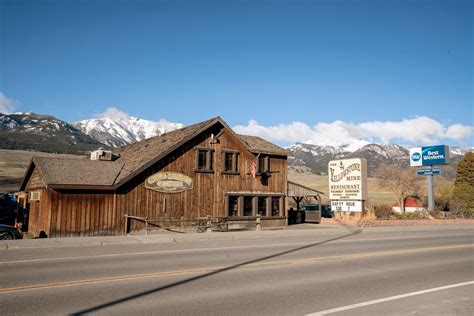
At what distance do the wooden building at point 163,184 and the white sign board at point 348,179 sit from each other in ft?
20.8

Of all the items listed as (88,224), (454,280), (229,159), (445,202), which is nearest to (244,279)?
(454,280)

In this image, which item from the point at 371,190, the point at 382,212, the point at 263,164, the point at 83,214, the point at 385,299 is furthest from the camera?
the point at 371,190

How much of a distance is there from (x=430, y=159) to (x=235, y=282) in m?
42.2

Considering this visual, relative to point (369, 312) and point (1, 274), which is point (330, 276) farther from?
point (1, 274)

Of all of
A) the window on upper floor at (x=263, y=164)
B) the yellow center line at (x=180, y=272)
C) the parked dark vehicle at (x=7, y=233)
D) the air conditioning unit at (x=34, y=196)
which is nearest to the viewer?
the yellow center line at (x=180, y=272)

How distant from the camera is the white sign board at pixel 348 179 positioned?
3388 cm

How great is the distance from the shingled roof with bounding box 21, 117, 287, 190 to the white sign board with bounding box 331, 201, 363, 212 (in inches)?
345

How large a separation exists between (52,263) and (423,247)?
46.2 feet

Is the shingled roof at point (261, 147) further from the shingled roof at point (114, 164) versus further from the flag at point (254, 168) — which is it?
the flag at point (254, 168)

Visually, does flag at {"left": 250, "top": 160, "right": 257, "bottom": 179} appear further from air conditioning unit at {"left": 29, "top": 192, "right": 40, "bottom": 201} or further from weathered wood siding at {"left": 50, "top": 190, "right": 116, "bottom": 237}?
air conditioning unit at {"left": 29, "top": 192, "right": 40, "bottom": 201}

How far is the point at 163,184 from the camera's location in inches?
1005

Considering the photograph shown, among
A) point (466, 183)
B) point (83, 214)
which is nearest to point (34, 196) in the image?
point (83, 214)

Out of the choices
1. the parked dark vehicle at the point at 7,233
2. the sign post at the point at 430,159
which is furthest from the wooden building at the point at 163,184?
the sign post at the point at 430,159

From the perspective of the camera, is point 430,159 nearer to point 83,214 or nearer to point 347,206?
point 347,206
